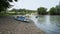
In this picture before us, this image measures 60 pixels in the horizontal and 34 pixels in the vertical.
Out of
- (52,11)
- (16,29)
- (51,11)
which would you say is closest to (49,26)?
(16,29)

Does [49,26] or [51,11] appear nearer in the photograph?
[49,26]

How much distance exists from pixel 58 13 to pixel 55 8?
4001mm

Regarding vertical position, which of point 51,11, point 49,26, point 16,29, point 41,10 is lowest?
point 51,11

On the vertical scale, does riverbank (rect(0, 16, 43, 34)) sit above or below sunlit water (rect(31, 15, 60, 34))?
above

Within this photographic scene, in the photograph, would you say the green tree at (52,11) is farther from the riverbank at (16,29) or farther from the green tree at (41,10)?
the riverbank at (16,29)

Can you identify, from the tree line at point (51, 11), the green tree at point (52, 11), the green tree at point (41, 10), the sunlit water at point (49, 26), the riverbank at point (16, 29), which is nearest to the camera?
the riverbank at point (16, 29)

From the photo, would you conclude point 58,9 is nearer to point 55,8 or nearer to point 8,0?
point 55,8

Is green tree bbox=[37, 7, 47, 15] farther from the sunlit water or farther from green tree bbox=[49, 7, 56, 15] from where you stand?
the sunlit water

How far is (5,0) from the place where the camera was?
29.5 meters

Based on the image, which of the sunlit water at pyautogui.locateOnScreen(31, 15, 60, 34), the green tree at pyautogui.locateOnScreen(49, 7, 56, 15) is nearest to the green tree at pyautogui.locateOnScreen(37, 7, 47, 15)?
the green tree at pyautogui.locateOnScreen(49, 7, 56, 15)

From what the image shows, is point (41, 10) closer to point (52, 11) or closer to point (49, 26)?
point (52, 11)

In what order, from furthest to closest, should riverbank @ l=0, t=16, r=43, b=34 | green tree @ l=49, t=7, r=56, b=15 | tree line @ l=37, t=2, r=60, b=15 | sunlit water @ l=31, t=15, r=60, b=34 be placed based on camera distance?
green tree @ l=49, t=7, r=56, b=15
tree line @ l=37, t=2, r=60, b=15
sunlit water @ l=31, t=15, r=60, b=34
riverbank @ l=0, t=16, r=43, b=34

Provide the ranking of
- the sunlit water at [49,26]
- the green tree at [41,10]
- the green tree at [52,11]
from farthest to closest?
the green tree at [41,10] → the green tree at [52,11] → the sunlit water at [49,26]

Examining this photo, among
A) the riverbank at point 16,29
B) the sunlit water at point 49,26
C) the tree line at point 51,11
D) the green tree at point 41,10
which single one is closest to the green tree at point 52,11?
the tree line at point 51,11
